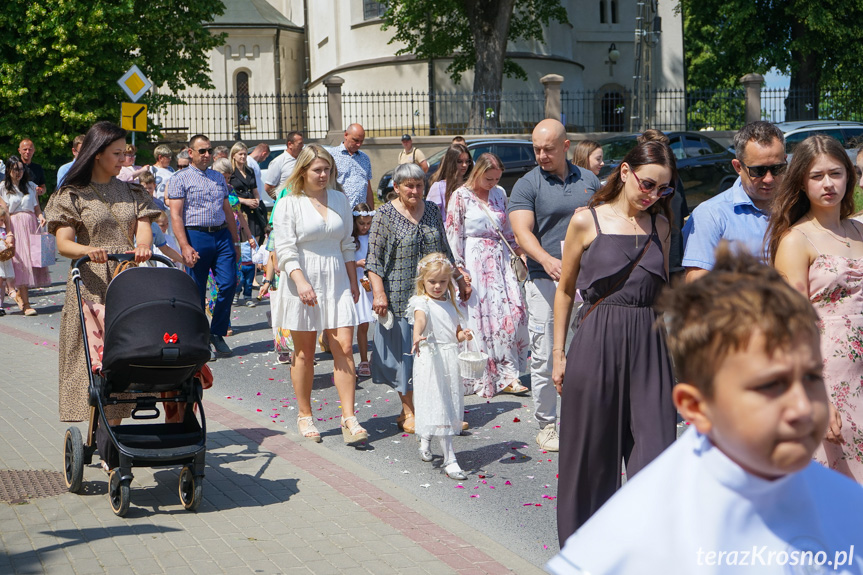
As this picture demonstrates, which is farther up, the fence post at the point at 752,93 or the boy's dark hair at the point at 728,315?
the fence post at the point at 752,93

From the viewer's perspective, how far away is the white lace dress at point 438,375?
6746 millimetres

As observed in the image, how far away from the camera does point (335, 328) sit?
7.54 meters

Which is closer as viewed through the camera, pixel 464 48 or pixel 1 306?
pixel 1 306

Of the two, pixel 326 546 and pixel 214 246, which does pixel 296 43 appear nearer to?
pixel 214 246

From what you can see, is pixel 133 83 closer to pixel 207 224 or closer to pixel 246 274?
pixel 246 274

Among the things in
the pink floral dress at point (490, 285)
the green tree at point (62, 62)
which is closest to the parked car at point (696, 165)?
the pink floral dress at point (490, 285)

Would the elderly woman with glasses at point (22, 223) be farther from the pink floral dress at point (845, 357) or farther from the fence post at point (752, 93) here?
the fence post at point (752, 93)

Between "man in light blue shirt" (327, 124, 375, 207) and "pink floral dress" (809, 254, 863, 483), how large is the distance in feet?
25.3

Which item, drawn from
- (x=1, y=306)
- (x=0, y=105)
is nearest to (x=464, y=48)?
(x=0, y=105)

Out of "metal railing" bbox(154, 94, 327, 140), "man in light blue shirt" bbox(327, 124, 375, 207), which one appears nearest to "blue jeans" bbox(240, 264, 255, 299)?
"man in light blue shirt" bbox(327, 124, 375, 207)

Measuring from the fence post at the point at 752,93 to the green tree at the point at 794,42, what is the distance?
2.19m

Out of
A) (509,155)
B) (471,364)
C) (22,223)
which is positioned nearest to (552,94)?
(509,155)

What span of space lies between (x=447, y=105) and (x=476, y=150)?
13683mm

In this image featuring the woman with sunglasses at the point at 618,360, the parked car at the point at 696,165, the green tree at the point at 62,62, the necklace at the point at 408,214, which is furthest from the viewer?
the green tree at the point at 62,62
